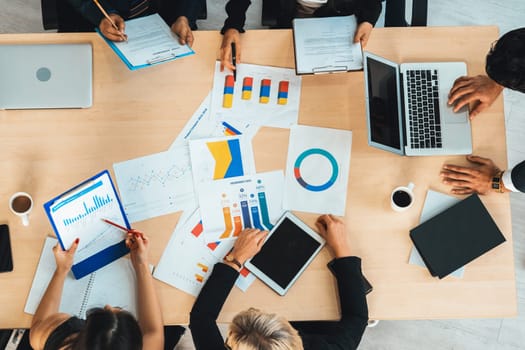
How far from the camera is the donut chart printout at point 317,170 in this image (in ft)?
4.96

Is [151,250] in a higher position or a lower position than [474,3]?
lower

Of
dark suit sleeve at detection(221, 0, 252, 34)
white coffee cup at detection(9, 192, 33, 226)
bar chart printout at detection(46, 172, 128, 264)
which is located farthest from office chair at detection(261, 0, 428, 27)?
white coffee cup at detection(9, 192, 33, 226)

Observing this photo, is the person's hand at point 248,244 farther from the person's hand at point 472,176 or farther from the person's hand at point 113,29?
the person's hand at point 113,29

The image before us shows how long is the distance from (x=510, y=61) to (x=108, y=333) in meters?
1.31

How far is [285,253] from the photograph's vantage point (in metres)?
1.47

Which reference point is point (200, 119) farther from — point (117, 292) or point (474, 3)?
point (474, 3)

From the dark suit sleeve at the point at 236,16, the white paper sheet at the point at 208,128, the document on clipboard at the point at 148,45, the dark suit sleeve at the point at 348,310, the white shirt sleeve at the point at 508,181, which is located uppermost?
the dark suit sleeve at the point at 236,16

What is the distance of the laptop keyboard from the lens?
1.52 meters

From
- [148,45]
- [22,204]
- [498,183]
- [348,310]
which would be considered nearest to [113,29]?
[148,45]

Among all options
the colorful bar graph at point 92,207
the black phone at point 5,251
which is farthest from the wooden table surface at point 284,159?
the colorful bar graph at point 92,207

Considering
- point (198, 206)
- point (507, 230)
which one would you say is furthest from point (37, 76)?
point (507, 230)

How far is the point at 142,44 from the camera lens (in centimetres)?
154

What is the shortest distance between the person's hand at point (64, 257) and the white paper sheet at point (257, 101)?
591 millimetres

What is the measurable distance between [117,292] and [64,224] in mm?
260
